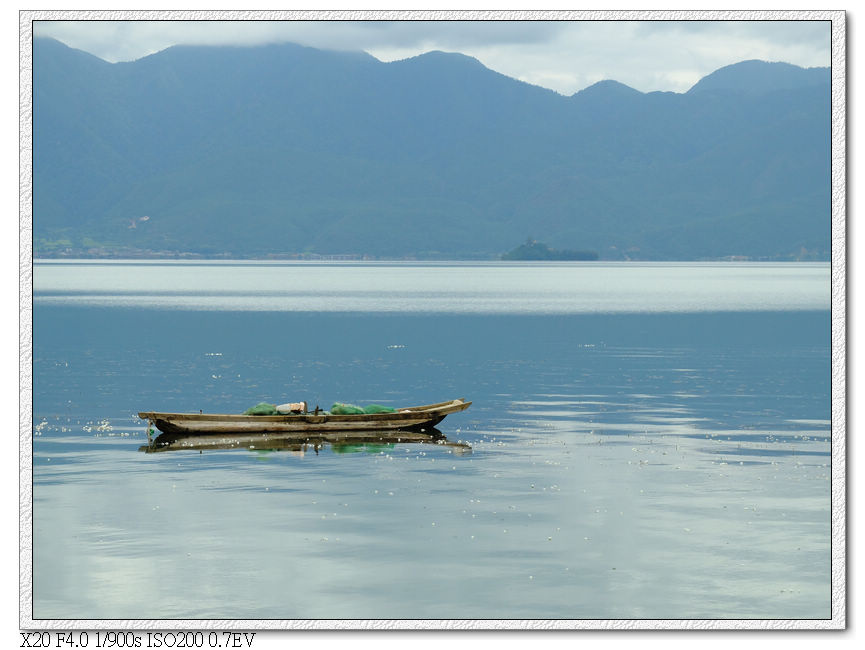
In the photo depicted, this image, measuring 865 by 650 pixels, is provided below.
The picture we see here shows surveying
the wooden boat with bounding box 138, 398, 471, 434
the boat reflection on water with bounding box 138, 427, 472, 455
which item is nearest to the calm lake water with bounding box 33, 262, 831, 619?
the boat reflection on water with bounding box 138, 427, 472, 455

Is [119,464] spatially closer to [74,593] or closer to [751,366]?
[74,593]

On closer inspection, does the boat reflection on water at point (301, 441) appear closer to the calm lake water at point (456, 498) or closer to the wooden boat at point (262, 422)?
the wooden boat at point (262, 422)

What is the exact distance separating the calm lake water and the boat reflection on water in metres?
0.63

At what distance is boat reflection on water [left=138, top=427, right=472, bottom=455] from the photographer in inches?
1928

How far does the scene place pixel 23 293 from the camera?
2623 centimetres

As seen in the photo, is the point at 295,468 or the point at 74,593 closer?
the point at 74,593

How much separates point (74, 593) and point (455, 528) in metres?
10.8

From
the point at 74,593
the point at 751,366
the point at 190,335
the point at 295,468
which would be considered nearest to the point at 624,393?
the point at 751,366

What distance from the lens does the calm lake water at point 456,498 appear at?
27438mm

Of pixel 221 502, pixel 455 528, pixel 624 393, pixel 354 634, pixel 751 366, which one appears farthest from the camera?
pixel 751 366

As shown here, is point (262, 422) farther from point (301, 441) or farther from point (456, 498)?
point (456, 498)

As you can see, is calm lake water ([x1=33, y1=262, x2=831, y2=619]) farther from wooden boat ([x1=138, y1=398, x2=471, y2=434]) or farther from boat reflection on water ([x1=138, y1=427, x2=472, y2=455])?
wooden boat ([x1=138, y1=398, x2=471, y2=434])

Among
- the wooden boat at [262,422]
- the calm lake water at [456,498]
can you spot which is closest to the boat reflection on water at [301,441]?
the wooden boat at [262,422]

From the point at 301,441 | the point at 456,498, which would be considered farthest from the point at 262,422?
the point at 456,498
